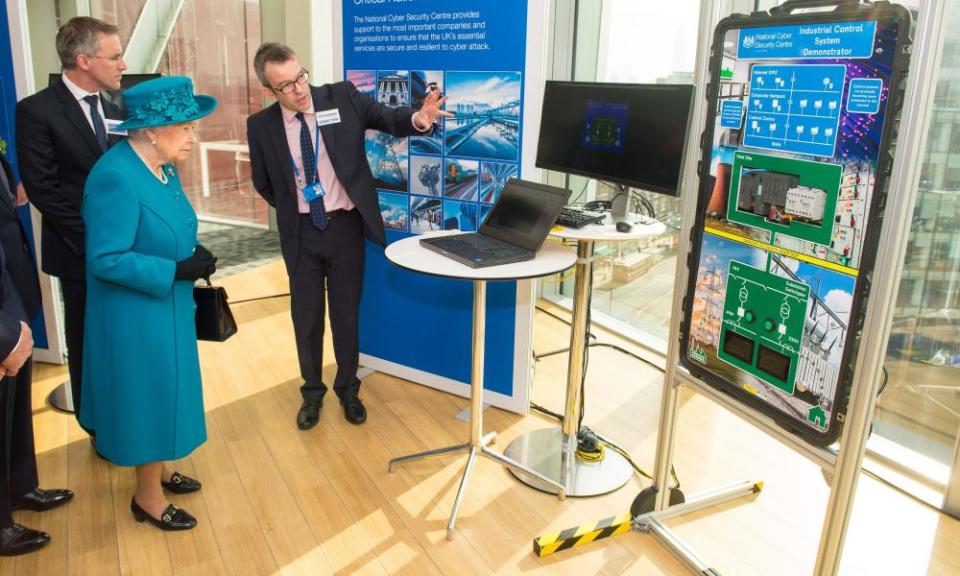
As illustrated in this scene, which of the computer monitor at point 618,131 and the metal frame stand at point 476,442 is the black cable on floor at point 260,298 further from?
the computer monitor at point 618,131

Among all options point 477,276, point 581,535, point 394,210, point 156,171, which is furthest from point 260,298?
point 581,535

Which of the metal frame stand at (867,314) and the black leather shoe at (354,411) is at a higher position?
the metal frame stand at (867,314)

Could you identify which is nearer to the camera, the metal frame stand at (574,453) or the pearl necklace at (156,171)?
the pearl necklace at (156,171)

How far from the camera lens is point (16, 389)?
2.27 m

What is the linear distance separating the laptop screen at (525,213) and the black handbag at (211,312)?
0.99 metres

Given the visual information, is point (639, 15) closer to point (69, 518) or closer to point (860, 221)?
point (860, 221)

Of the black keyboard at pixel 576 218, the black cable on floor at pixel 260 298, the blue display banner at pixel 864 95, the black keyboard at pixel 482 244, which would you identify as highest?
the blue display banner at pixel 864 95

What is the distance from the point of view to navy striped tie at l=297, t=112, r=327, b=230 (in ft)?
9.66

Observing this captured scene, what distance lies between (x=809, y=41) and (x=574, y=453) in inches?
70.3

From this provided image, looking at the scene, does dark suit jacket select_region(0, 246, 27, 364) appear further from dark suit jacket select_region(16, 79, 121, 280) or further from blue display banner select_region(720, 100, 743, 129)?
blue display banner select_region(720, 100, 743, 129)

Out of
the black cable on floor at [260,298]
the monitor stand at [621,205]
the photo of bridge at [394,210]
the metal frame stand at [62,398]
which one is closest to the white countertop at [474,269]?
the monitor stand at [621,205]

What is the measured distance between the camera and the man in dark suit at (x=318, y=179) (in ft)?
9.64

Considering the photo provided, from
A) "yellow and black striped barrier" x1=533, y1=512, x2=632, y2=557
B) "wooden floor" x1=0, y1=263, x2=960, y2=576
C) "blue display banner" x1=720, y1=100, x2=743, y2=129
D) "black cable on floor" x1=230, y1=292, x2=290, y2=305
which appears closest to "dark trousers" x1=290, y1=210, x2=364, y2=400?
"wooden floor" x1=0, y1=263, x2=960, y2=576

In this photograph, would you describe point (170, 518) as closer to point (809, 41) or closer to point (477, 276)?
point (477, 276)
